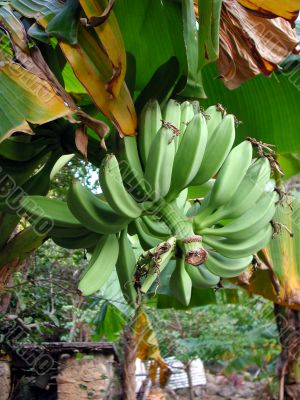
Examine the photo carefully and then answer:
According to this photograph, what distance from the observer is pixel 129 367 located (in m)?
3.24

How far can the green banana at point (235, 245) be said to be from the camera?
35.1 inches

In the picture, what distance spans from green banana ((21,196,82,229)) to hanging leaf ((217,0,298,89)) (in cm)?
44

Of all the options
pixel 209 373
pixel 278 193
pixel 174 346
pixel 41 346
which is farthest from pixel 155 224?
pixel 209 373

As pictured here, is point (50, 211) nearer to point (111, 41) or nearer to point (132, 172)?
point (132, 172)

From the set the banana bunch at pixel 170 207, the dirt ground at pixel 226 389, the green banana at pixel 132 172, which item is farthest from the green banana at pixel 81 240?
the dirt ground at pixel 226 389

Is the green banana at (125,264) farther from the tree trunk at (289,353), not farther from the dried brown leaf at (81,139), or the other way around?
the tree trunk at (289,353)

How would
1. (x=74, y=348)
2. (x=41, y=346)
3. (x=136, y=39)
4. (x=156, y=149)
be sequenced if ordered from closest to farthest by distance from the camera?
1. (x=156, y=149)
2. (x=136, y=39)
3. (x=41, y=346)
4. (x=74, y=348)

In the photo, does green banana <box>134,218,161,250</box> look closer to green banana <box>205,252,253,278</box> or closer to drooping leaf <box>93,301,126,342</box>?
green banana <box>205,252,253,278</box>

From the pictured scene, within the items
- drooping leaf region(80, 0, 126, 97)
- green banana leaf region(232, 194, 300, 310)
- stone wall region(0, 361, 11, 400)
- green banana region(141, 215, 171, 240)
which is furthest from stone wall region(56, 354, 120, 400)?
drooping leaf region(80, 0, 126, 97)

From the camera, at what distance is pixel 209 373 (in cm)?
777

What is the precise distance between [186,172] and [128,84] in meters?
0.24

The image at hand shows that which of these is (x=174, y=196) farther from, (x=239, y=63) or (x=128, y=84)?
(x=239, y=63)

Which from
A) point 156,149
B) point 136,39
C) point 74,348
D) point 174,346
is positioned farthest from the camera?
point 174,346

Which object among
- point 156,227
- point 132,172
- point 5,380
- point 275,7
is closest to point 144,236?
point 156,227
